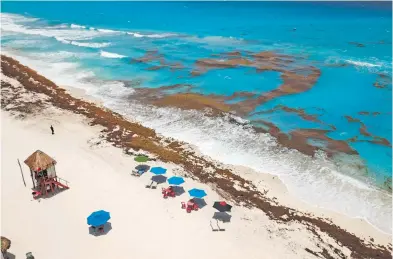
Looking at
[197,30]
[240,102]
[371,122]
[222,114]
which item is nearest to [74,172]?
[222,114]

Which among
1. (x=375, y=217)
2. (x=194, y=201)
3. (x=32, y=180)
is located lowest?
(x=375, y=217)

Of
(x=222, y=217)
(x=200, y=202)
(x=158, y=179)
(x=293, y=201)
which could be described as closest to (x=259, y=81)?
(x=293, y=201)

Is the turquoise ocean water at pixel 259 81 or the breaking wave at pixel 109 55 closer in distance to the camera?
the turquoise ocean water at pixel 259 81

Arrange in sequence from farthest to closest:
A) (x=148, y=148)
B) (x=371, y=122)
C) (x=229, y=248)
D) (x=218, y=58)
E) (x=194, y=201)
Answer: (x=218, y=58) → (x=371, y=122) → (x=148, y=148) → (x=194, y=201) → (x=229, y=248)

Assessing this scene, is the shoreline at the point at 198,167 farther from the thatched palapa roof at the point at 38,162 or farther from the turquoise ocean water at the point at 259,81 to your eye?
the thatched palapa roof at the point at 38,162

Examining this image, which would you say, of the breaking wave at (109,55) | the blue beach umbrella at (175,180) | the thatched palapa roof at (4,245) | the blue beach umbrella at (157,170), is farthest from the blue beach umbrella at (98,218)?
the breaking wave at (109,55)

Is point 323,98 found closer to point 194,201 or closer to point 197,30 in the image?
point 194,201
